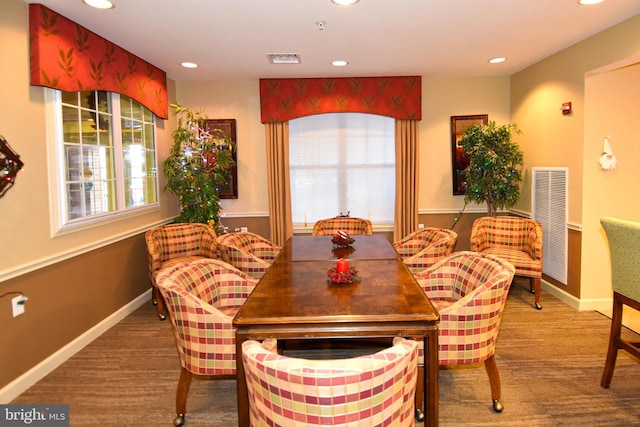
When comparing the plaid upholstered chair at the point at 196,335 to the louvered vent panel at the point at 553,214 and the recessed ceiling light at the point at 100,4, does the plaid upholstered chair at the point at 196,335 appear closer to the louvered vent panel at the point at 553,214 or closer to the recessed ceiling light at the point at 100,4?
the recessed ceiling light at the point at 100,4

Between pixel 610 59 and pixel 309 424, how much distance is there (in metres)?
3.89

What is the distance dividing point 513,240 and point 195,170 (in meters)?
3.54

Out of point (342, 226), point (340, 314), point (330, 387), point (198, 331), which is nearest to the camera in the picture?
point (330, 387)

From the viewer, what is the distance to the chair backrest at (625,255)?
7.64ft

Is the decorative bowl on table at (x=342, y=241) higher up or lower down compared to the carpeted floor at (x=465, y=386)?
higher up

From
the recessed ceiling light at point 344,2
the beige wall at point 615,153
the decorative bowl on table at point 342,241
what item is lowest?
the decorative bowl on table at point 342,241

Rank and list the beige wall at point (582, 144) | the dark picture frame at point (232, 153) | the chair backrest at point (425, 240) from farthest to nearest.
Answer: the dark picture frame at point (232, 153) < the beige wall at point (582, 144) < the chair backrest at point (425, 240)

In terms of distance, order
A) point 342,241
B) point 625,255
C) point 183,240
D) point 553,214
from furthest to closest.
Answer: point 553,214, point 183,240, point 342,241, point 625,255

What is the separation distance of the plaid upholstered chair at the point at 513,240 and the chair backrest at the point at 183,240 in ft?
9.15

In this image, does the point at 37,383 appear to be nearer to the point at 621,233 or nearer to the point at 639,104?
the point at 621,233

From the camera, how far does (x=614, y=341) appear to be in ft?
8.43

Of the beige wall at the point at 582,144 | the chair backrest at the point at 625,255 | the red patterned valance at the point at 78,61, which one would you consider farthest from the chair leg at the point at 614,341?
the red patterned valance at the point at 78,61

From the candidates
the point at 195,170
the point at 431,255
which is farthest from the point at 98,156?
the point at 431,255

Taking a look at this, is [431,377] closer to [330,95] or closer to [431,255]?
[431,255]
